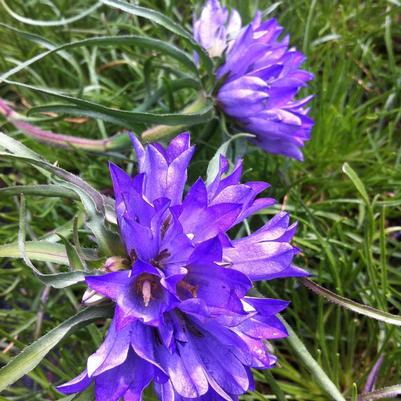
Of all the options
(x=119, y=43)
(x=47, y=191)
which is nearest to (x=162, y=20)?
(x=119, y=43)

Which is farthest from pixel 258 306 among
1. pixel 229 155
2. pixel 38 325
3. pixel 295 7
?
pixel 295 7

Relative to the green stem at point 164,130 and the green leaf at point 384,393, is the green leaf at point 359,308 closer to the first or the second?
the green leaf at point 384,393

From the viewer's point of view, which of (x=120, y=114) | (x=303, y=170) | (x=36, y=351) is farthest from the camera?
(x=303, y=170)

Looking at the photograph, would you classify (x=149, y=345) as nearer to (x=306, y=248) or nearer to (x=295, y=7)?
(x=306, y=248)

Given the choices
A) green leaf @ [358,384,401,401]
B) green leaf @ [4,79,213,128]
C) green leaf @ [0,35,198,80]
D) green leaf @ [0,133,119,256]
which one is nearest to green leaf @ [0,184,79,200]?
green leaf @ [0,133,119,256]

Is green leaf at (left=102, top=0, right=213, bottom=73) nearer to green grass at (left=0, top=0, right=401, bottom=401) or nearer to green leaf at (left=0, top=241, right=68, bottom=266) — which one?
green grass at (left=0, top=0, right=401, bottom=401)

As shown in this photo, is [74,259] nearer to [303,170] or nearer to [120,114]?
[120,114]
